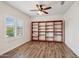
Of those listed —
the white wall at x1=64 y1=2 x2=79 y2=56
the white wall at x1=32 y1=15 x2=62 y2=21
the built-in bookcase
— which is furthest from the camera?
the white wall at x1=32 y1=15 x2=62 y2=21

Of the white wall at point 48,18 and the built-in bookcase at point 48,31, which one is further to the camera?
the white wall at point 48,18

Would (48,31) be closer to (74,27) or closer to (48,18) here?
(48,18)

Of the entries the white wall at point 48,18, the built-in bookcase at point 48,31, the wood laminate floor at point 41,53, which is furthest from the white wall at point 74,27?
the white wall at point 48,18

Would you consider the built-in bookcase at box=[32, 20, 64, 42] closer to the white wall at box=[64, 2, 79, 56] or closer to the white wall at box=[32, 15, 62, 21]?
the white wall at box=[32, 15, 62, 21]

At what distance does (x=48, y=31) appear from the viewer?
8.88m

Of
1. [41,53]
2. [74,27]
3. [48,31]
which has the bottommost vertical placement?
[41,53]

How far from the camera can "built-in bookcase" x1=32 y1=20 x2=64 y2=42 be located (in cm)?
855

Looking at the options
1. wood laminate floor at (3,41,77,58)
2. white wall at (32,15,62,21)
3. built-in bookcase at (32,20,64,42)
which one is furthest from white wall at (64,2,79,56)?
white wall at (32,15,62,21)

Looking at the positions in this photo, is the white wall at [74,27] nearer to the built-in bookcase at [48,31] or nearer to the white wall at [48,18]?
the built-in bookcase at [48,31]

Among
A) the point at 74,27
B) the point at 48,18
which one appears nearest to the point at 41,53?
the point at 74,27

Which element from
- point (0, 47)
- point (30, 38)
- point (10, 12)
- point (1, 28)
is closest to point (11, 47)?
point (0, 47)

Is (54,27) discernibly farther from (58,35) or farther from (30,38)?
(30,38)

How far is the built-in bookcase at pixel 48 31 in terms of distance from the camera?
8555 mm

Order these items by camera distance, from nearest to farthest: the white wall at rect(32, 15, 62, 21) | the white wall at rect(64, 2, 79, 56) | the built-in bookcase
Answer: the white wall at rect(64, 2, 79, 56)
the built-in bookcase
the white wall at rect(32, 15, 62, 21)
